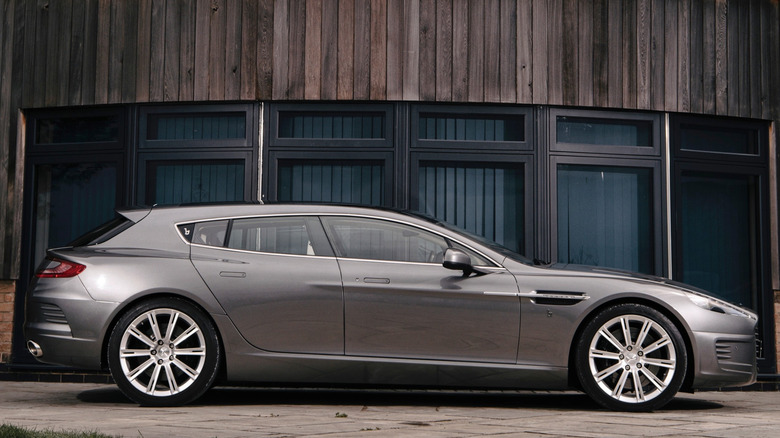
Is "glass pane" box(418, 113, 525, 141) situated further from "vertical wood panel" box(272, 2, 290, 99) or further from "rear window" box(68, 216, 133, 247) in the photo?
"rear window" box(68, 216, 133, 247)

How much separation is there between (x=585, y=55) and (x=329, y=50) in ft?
8.28

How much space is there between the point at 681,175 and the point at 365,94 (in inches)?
131

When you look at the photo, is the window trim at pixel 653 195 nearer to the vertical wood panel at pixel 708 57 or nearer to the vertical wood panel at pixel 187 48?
the vertical wood panel at pixel 708 57

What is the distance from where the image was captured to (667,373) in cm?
736

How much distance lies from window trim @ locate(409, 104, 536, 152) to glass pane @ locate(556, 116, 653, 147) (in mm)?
333

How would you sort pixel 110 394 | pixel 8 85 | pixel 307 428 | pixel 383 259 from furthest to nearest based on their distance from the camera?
pixel 8 85, pixel 110 394, pixel 383 259, pixel 307 428

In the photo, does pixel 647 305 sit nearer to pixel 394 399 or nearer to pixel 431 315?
pixel 431 315

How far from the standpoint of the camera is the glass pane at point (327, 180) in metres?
10.5

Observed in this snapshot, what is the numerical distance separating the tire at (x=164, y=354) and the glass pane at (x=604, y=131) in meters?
4.60

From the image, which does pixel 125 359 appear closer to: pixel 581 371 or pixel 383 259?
pixel 383 259

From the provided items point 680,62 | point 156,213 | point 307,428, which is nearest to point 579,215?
point 680,62

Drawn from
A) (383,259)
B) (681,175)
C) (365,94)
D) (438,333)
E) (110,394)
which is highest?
(365,94)

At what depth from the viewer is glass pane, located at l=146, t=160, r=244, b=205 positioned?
10.6 m

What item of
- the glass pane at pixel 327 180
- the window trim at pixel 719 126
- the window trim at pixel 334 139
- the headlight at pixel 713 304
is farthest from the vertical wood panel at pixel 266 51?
the headlight at pixel 713 304
